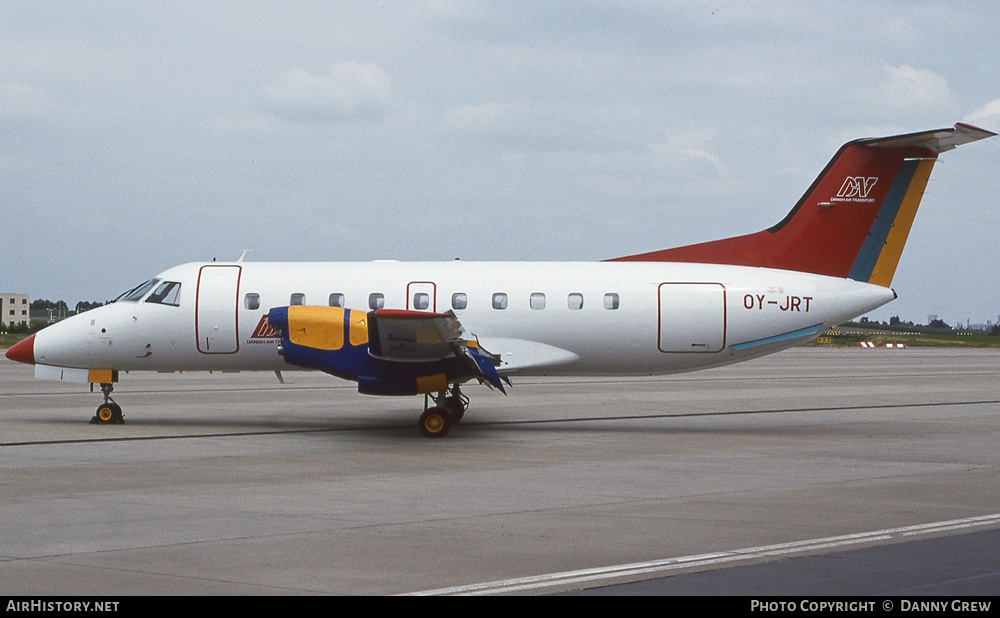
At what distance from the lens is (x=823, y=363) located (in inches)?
2053

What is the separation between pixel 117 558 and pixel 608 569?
144 inches

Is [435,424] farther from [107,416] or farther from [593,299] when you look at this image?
[107,416]

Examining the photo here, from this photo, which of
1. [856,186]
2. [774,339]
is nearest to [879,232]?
[856,186]

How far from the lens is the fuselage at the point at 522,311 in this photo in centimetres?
1934

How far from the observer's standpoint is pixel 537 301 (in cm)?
1947

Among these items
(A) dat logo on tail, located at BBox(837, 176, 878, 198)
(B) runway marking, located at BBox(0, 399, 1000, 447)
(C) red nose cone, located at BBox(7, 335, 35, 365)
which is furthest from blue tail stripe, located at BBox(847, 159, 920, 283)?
(C) red nose cone, located at BBox(7, 335, 35, 365)

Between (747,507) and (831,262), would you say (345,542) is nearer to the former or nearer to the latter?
(747,507)

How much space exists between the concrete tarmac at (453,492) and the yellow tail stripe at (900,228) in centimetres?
286

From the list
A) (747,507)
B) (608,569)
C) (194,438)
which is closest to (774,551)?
(608,569)

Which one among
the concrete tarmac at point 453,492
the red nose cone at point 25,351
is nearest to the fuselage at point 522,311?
the red nose cone at point 25,351

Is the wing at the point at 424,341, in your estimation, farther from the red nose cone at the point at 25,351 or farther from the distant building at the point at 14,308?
the distant building at the point at 14,308

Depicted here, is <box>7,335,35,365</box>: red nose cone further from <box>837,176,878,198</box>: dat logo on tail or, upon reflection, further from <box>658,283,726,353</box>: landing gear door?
<box>837,176,878,198</box>: dat logo on tail

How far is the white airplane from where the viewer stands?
63.5ft

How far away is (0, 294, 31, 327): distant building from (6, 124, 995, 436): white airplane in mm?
107929
